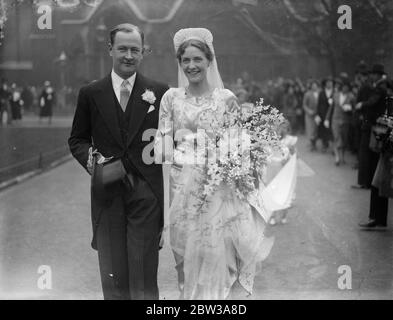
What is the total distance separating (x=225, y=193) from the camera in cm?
464

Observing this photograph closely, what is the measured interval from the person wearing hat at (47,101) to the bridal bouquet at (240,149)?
2.76 m

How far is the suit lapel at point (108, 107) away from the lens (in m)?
4.42

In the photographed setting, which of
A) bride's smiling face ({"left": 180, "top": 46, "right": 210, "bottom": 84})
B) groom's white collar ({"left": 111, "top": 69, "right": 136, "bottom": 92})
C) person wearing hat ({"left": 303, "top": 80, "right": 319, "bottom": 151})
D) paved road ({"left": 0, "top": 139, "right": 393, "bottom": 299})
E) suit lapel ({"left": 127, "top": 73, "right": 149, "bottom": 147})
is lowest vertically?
paved road ({"left": 0, "top": 139, "right": 393, "bottom": 299})

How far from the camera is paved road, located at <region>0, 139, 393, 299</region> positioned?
5543mm

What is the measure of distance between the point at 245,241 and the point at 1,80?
340cm

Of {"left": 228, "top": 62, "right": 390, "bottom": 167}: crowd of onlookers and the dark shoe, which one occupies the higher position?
{"left": 228, "top": 62, "right": 390, "bottom": 167}: crowd of onlookers

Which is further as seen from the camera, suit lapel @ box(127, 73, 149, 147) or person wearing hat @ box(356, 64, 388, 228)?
person wearing hat @ box(356, 64, 388, 228)

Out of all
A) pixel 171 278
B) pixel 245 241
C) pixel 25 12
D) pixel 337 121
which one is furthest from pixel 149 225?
pixel 337 121

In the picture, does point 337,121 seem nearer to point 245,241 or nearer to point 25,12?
point 25,12

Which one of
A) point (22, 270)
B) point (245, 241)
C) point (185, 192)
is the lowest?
point (22, 270)

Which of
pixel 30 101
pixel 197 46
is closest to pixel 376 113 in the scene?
pixel 30 101

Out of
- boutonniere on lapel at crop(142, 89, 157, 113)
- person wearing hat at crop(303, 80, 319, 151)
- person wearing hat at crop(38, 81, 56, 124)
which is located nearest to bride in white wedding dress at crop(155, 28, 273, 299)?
boutonniere on lapel at crop(142, 89, 157, 113)

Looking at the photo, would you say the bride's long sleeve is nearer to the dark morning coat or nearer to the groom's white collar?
the dark morning coat

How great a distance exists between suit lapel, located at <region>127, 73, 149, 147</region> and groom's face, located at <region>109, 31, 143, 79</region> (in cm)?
10
